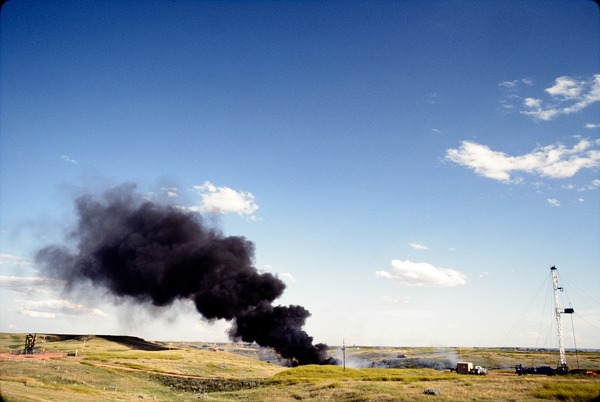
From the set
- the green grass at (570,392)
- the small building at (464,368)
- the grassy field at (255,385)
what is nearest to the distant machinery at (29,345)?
the grassy field at (255,385)

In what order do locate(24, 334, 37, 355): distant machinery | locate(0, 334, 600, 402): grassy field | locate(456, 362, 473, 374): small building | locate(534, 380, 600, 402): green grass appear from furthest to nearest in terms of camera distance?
1. locate(24, 334, 37, 355): distant machinery
2. locate(456, 362, 473, 374): small building
3. locate(0, 334, 600, 402): grassy field
4. locate(534, 380, 600, 402): green grass

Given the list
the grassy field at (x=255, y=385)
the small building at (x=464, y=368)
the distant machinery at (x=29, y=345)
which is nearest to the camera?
the grassy field at (x=255, y=385)

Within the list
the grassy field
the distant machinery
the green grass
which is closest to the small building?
the grassy field

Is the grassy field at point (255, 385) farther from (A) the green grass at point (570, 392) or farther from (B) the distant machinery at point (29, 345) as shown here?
(B) the distant machinery at point (29, 345)

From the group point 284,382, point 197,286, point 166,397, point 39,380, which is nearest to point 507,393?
point 284,382

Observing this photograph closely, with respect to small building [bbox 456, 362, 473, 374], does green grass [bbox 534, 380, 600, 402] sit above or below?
above

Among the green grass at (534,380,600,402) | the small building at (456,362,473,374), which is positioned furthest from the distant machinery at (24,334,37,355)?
the green grass at (534,380,600,402)

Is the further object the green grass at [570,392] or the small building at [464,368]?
the small building at [464,368]

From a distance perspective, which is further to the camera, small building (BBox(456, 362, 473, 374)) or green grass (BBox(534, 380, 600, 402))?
small building (BBox(456, 362, 473, 374))

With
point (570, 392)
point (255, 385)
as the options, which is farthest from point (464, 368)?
point (255, 385)

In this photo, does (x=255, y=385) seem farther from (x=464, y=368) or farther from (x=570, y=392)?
(x=570, y=392)

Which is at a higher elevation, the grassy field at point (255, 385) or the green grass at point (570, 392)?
the green grass at point (570, 392)

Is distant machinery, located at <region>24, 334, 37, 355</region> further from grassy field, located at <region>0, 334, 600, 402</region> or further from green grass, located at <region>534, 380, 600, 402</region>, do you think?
green grass, located at <region>534, 380, 600, 402</region>

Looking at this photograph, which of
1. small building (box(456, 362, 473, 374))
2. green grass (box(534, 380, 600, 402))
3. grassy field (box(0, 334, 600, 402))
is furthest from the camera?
small building (box(456, 362, 473, 374))
